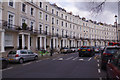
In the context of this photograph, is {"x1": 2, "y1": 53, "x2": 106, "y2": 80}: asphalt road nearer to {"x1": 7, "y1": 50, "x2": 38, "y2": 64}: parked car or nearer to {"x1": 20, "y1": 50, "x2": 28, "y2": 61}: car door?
{"x1": 7, "y1": 50, "x2": 38, "y2": 64}: parked car

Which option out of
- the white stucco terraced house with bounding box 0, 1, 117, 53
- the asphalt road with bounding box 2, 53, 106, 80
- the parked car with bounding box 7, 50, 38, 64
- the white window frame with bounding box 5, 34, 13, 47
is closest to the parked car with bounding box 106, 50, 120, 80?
the asphalt road with bounding box 2, 53, 106, 80

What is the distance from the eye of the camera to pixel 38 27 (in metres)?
30.4

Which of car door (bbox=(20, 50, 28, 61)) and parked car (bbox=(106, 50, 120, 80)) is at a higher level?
parked car (bbox=(106, 50, 120, 80))

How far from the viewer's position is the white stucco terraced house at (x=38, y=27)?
21.2m

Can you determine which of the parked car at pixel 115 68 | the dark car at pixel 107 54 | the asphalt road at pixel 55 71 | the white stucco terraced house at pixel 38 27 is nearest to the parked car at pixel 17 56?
the asphalt road at pixel 55 71

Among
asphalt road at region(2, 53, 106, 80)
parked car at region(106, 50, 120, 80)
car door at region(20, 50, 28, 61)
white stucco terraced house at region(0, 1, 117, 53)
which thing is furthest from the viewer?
white stucco terraced house at region(0, 1, 117, 53)

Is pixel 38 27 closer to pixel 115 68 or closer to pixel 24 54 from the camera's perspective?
pixel 24 54

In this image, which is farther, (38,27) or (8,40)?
(38,27)

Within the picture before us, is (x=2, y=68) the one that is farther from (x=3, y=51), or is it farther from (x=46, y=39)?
(x=46, y=39)

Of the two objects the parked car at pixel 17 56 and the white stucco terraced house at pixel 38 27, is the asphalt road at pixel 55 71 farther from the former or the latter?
the white stucco terraced house at pixel 38 27

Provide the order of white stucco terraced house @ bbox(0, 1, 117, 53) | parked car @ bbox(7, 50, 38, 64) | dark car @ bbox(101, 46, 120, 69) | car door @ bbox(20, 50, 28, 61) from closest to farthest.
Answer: dark car @ bbox(101, 46, 120, 69)
parked car @ bbox(7, 50, 38, 64)
car door @ bbox(20, 50, 28, 61)
white stucco terraced house @ bbox(0, 1, 117, 53)

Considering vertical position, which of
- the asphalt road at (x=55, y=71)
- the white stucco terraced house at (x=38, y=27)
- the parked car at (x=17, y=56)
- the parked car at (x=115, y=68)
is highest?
the white stucco terraced house at (x=38, y=27)

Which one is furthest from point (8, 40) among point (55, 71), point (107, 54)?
point (107, 54)

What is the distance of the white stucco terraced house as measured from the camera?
21152mm
